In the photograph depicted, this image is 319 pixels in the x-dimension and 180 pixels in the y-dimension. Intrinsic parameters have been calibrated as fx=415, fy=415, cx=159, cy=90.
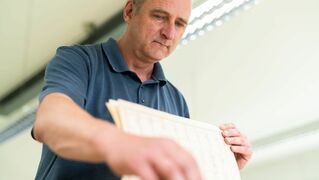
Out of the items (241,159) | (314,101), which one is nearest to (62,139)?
(241,159)

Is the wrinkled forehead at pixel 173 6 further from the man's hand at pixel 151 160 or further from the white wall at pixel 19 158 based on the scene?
the white wall at pixel 19 158

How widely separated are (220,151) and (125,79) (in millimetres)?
338

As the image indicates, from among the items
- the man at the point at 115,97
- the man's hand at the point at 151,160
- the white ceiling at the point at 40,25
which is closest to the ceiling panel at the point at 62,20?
the white ceiling at the point at 40,25

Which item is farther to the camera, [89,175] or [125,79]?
[125,79]

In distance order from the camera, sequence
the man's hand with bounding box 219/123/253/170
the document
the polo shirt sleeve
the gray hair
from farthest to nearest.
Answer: the gray hair
the man's hand with bounding box 219/123/253/170
the polo shirt sleeve
the document

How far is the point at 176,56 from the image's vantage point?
312 centimetres

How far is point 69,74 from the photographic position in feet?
2.95

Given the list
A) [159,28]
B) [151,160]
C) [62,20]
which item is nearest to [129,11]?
[159,28]

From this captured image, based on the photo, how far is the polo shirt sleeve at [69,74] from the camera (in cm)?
82

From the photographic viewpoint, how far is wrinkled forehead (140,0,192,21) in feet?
3.85

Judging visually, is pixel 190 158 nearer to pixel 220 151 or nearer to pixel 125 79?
pixel 220 151

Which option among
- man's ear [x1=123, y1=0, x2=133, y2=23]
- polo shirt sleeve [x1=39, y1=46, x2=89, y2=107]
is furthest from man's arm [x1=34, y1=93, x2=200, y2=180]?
man's ear [x1=123, y1=0, x2=133, y2=23]

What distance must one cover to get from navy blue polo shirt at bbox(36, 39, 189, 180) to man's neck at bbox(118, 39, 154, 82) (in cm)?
3

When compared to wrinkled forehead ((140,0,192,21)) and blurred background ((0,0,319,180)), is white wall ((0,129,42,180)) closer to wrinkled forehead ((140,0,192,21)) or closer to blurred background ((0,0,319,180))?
blurred background ((0,0,319,180))
